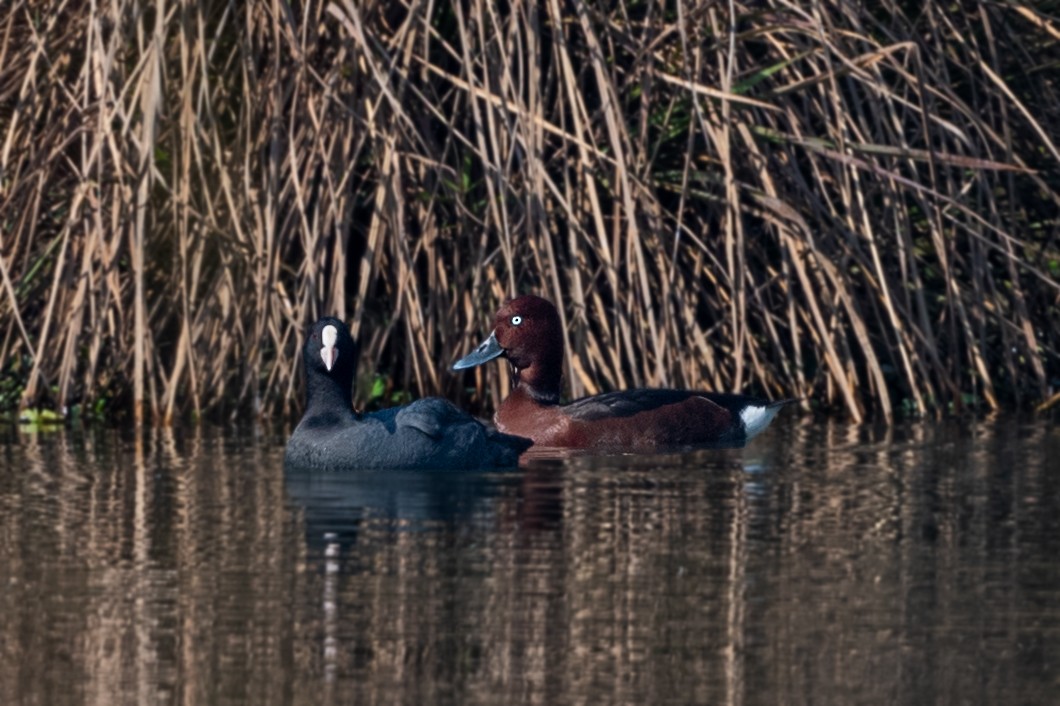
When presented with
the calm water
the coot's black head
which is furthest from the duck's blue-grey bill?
the calm water

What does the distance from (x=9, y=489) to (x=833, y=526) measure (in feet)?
8.21

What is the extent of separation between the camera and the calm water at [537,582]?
397 centimetres

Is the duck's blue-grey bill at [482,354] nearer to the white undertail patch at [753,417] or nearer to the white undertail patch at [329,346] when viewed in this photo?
the white undertail patch at [329,346]

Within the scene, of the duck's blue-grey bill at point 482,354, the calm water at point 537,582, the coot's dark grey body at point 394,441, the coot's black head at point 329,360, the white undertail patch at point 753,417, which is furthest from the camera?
the duck's blue-grey bill at point 482,354

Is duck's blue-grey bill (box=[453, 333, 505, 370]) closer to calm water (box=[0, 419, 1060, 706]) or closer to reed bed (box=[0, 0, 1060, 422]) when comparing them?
reed bed (box=[0, 0, 1060, 422])

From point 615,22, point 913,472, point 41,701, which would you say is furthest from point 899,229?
point 41,701

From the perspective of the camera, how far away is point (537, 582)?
4.94 metres

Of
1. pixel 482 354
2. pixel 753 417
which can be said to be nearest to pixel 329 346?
pixel 482 354

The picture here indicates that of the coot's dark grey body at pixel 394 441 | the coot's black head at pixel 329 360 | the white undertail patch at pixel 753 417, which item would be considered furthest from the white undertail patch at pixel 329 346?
the white undertail patch at pixel 753 417

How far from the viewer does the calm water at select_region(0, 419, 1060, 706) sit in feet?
13.0

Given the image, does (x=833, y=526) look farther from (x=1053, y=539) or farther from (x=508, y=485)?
(x=508, y=485)

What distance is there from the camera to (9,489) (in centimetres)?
668

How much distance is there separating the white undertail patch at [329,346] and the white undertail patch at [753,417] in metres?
1.54

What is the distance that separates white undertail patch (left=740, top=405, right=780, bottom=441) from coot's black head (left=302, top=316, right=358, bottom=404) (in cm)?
147
